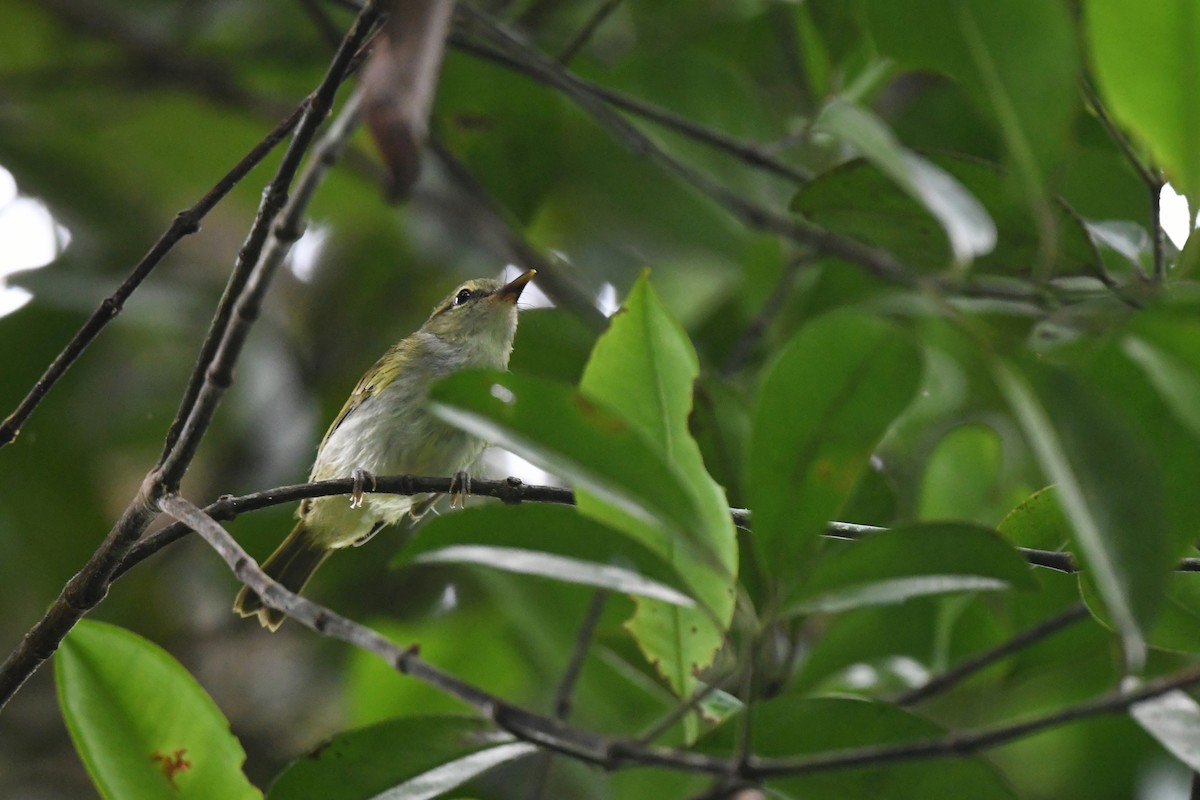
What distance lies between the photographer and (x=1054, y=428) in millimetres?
1153

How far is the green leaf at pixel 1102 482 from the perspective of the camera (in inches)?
43.6

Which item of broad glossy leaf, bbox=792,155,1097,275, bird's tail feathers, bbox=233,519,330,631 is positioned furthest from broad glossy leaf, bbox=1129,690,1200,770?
bird's tail feathers, bbox=233,519,330,631

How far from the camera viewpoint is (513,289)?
4.09 m

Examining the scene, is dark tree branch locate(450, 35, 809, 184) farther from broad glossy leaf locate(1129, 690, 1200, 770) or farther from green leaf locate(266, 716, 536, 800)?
broad glossy leaf locate(1129, 690, 1200, 770)

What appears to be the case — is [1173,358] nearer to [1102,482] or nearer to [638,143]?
[1102,482]

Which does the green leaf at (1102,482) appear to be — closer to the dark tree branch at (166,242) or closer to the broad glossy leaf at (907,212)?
the broad glossy leaf at (907,212)

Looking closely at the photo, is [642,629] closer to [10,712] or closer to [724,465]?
[724,465]

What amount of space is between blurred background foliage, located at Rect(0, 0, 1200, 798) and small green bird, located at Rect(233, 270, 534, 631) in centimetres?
24

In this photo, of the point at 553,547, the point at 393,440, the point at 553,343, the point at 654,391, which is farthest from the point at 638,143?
the point at 553,547

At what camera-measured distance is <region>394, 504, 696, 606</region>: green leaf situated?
4.81 feet

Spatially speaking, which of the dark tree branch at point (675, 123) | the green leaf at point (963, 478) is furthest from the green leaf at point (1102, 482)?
the dark tree branch at point (675, 123)

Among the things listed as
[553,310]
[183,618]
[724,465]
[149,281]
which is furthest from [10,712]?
[724,465]

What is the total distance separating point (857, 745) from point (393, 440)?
231 centimetres

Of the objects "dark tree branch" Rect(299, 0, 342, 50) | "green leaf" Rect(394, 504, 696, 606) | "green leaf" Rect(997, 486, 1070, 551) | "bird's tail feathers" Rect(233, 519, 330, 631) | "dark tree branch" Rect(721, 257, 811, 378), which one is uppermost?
"dark tree branch" Rect(299, 0, 342, 50)
